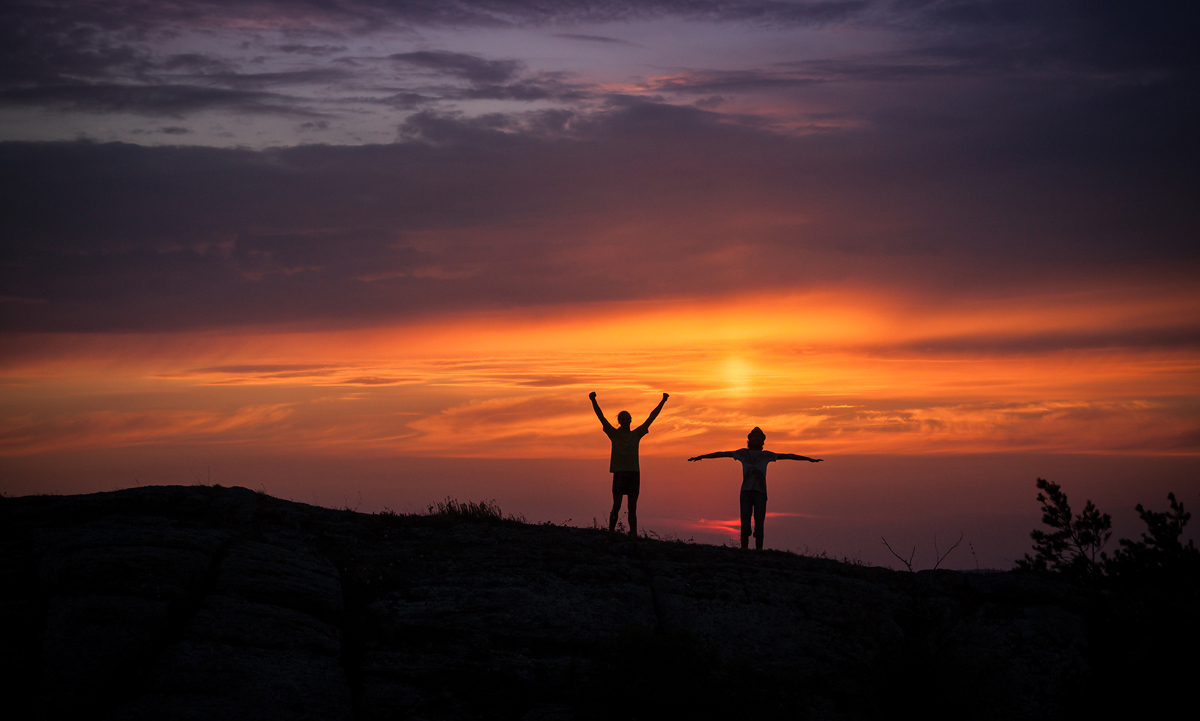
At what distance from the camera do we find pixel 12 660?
424 inches

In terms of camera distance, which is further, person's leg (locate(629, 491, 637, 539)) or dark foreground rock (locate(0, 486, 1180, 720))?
person's leg (locate(629, 491, 637, 539))

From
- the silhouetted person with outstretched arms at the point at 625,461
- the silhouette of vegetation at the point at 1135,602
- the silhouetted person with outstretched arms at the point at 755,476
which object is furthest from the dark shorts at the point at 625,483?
the silhouette of vegetation at the point at 1135,602

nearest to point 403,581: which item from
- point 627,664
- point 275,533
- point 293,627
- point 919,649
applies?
point 293,627

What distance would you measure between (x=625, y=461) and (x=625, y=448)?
0.30 meters

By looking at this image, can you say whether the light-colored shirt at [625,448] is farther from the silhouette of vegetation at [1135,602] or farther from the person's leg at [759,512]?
the silhouette of vegetation at [1135,602]

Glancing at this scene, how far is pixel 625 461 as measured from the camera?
18188 mm

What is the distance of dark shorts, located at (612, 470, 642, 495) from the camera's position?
18328mm

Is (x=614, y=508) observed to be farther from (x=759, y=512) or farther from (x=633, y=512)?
(x=759, y=512)

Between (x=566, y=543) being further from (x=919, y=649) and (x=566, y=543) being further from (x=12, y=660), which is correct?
(x=12, y=660)

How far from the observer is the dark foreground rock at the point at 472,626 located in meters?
11.2

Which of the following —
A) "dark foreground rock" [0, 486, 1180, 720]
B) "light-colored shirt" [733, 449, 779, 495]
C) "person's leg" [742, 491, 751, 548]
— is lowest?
"dark foreground rock" [0, 486, 1180, 720]

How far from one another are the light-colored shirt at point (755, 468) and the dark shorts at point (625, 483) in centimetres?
247

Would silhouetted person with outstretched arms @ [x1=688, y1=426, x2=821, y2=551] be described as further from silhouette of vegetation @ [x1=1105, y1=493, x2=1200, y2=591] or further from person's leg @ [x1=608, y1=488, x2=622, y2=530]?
silhouette of vegetation @ [x1=1105, y1=493, x2=1200, y2=591]

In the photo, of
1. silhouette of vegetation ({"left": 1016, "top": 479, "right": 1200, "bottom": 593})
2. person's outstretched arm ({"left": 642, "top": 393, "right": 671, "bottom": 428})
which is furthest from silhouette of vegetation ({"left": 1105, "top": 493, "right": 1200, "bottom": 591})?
person's outstretched arm ({"left": 642, "top": 393, "right": 671, "bottom": 428})
